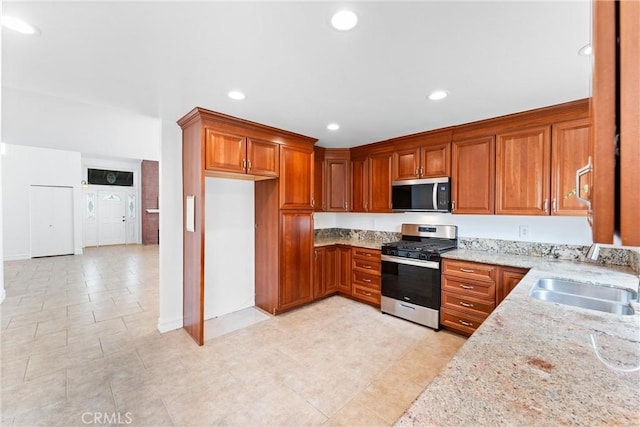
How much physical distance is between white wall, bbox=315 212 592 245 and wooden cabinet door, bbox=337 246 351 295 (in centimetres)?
68

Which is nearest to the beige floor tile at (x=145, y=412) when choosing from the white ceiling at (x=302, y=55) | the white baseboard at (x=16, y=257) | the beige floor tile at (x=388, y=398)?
the beige floor tile at (x=388, y=398)

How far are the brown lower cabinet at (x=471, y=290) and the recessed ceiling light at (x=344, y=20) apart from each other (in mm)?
2482

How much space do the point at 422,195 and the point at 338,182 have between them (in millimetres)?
1374

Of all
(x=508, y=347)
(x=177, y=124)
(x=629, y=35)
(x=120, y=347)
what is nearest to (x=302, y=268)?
(x=120, y=347)

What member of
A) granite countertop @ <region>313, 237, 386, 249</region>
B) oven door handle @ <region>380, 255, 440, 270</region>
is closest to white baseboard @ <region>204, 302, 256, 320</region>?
granite countertop @ <region>313, 237, 386, 249</region>

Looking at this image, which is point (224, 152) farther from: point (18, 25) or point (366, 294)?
point (366, 294)

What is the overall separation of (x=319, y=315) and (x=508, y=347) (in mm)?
2735

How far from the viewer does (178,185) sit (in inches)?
124

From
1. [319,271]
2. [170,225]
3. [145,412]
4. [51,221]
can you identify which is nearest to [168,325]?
[170,225]

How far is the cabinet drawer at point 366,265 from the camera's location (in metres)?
3.77

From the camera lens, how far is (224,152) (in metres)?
2.90

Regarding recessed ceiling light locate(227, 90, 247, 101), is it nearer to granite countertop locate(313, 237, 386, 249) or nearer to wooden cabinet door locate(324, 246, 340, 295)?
granite countertop locate(313, 237, 386, 249)

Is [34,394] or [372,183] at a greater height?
[372,183]

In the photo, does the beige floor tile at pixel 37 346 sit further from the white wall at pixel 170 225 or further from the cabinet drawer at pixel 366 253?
the cabinet drawer at pixel 366 253
